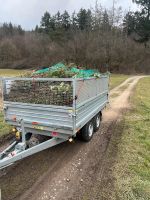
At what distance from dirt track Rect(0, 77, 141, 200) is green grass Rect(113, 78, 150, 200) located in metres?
0.40

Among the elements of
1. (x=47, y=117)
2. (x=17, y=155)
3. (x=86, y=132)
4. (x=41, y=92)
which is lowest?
(x=86, y=132)

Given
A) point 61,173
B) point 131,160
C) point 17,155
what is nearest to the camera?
point 17,155

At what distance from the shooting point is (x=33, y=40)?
60.3 metres

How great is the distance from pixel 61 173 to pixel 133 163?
1.79 m

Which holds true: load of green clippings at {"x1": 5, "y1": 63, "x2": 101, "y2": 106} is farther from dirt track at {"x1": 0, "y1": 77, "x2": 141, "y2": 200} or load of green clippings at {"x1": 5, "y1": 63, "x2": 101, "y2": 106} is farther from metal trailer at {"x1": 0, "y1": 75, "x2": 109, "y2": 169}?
dirt track at {"x1": 0, "y1": 77, "x2": 141, "y2": 200}

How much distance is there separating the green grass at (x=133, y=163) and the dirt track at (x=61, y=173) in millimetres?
402

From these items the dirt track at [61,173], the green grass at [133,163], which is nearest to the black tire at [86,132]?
the dirt track at [61,173]

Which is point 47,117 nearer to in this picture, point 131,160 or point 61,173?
point 61,173

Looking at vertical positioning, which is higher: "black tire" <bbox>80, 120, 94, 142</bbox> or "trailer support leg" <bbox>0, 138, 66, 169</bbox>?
"trailer support leg" <bbox>0, 138, 66, 169</bbox>

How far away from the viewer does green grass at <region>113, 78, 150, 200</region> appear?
13.3ft

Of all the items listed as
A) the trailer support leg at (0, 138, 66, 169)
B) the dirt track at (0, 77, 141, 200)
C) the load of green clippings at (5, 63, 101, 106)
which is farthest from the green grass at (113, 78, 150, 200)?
the load of green clippings at (5, 63, 101, 106)

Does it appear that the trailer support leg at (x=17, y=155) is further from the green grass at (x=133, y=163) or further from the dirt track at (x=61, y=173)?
the green grass at (x=133, y=163)

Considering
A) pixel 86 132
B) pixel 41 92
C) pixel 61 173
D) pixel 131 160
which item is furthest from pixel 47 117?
pixel 131 160

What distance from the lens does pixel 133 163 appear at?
16.6 ft
